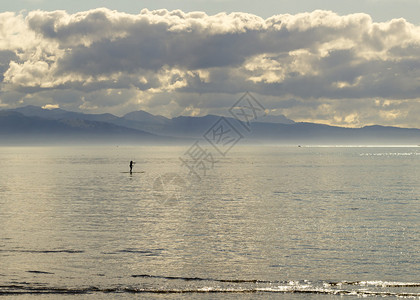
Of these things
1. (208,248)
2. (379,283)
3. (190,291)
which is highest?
(379,283)

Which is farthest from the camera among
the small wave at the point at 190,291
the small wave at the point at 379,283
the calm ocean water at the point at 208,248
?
the small wave at the point at 379,283

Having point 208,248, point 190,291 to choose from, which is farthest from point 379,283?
point 208,248

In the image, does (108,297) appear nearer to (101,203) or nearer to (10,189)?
(101,203)

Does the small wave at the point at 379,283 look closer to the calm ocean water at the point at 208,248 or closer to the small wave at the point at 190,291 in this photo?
the calm ocean water at the point at 208,248

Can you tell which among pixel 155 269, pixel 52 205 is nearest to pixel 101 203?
pixel 52 205

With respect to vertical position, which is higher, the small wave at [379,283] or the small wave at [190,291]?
the small wave at [379,283]

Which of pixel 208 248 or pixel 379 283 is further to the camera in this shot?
pixel 208 248

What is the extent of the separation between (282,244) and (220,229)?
8.87 m

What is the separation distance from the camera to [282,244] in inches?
1763

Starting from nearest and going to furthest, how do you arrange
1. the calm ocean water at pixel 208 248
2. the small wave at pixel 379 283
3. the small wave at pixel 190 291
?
1. the small wave at pixel 190 291
2. the calm ocean water at pixel 208 248
3. the small wave at pixel 379 283

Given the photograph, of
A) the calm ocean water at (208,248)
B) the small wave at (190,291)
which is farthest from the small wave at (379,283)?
the small wave at (190,291)

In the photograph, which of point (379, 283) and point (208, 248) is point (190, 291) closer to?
point (379, 283)

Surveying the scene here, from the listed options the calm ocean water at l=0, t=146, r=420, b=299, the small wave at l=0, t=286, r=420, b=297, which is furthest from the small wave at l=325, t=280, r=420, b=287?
the small wave at l=0, t=286, r=420, b=297

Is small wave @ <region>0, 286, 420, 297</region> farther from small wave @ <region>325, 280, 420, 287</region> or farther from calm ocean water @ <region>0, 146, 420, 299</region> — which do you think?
small wave @ <region>325, 280, 420, 287</region>
